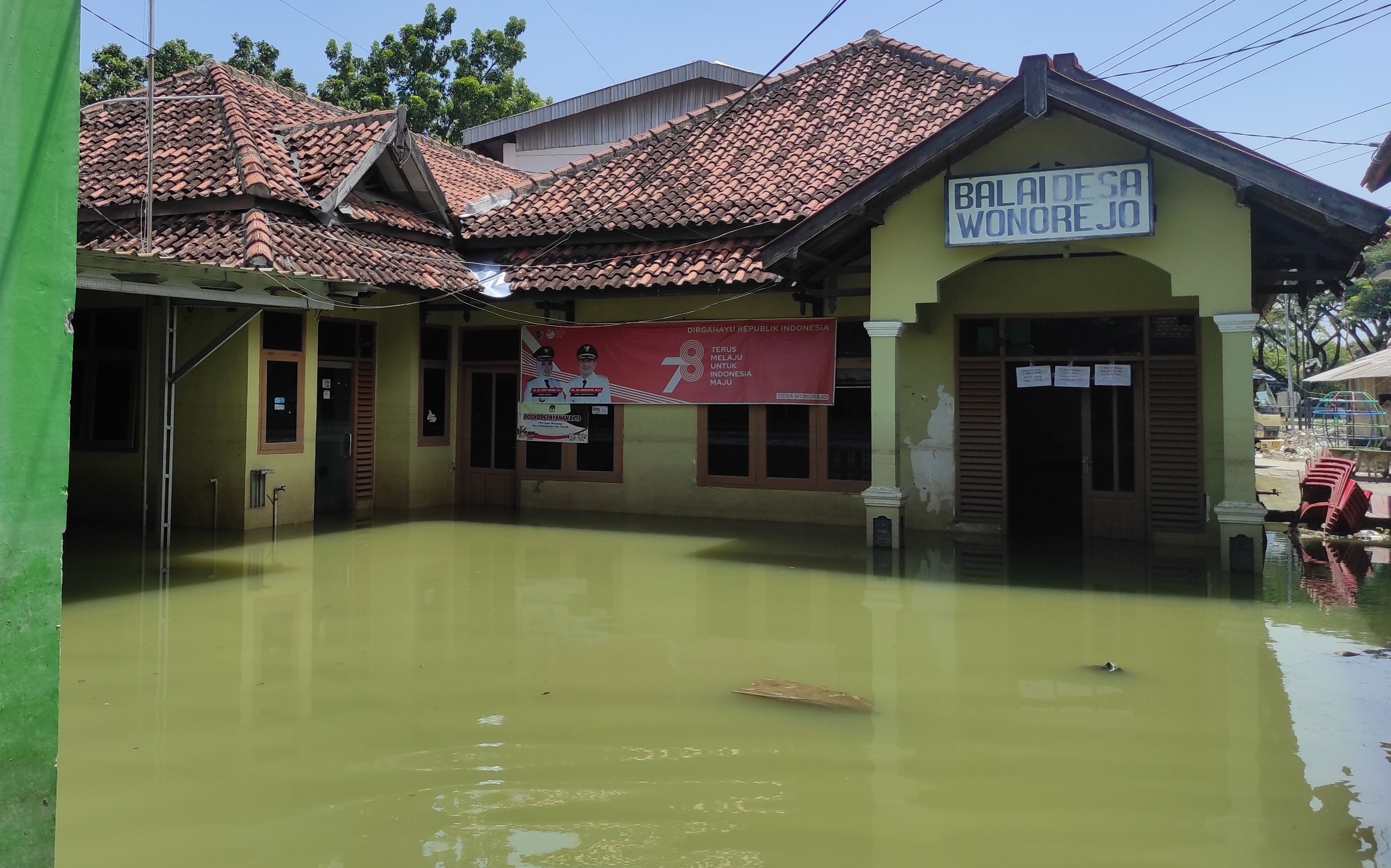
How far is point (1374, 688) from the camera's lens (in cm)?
579

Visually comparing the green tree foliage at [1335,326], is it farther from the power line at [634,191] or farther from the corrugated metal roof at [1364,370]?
the power line at [634,191]

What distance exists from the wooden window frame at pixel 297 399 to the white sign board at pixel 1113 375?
31.1ft

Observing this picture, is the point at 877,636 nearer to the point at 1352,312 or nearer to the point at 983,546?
the point at 983,546

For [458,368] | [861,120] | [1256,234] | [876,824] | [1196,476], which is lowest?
[876,824]

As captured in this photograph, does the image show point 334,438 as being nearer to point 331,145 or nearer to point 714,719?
point 331,145

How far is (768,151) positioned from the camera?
14133 mm

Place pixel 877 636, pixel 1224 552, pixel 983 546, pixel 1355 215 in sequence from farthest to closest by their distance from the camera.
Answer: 1. pixel 983 546
2. pixel 1224 552
3. pixel 1355 215
4. pixel 877 636

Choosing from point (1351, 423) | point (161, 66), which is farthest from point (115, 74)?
point (1351, 423)

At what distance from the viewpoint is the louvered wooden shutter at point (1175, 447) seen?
11.2m

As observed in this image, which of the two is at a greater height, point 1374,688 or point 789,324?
point 789,324

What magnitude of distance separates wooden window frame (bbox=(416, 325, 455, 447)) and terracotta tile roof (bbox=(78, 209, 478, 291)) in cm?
153

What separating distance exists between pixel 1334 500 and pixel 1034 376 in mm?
3771

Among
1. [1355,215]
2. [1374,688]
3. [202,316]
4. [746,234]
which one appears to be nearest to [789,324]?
[746,234]

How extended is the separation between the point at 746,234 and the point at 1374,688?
28.5 ft
